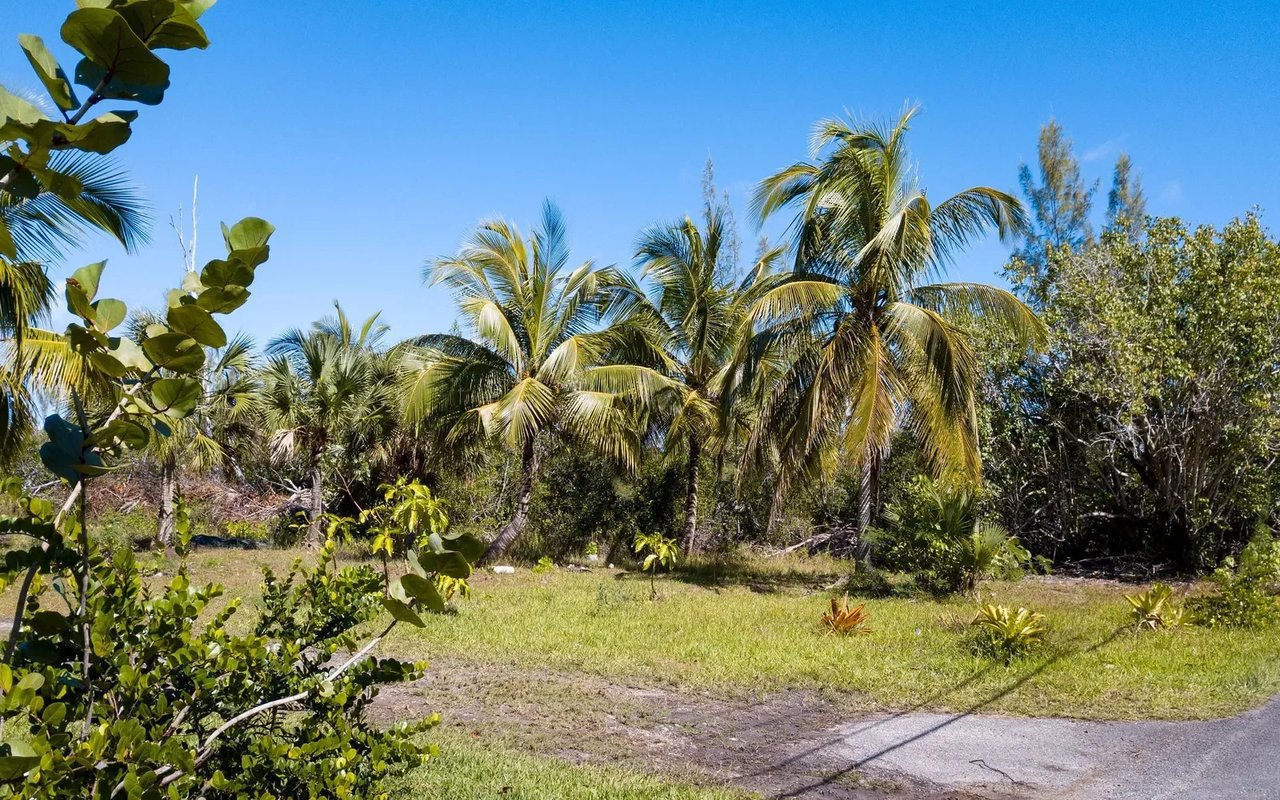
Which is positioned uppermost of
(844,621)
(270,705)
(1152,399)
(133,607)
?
(1152,399)

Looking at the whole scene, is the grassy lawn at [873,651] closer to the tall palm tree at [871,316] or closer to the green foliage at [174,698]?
the tall palm tree at [871,316]

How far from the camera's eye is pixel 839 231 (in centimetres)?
1320

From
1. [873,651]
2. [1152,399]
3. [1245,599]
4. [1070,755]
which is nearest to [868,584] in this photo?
[873,651]

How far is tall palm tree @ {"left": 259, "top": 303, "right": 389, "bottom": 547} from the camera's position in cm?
1720

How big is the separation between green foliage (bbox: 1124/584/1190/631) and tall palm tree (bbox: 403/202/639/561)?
27.8 feet

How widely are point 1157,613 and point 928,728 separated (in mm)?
4482

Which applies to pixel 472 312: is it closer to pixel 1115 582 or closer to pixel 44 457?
pixel 1115 582

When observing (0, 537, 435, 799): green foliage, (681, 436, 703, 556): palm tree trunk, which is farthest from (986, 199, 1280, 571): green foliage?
(0, 537, 435, 799): green foliage

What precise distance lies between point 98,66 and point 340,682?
1930 mm

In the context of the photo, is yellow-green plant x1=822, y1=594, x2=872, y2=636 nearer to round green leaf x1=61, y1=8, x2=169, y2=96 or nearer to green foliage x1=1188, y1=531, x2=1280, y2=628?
green foliage x1=1188, y1=531, x2=1280, y2=628

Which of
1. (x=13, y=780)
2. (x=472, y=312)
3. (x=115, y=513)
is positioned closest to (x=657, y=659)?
(x=13, y=780)

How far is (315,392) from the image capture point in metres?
17.3

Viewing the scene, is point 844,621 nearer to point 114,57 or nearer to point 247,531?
point 114,57

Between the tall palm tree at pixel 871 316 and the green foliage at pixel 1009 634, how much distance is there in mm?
3621
